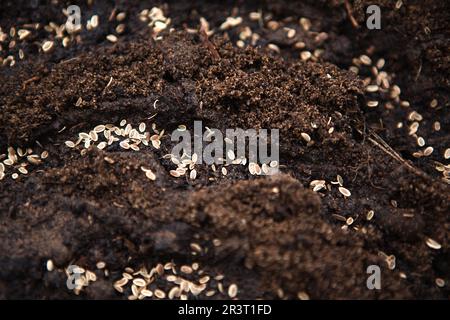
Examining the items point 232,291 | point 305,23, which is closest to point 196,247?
point 232,291

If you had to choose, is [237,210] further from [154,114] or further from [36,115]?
[36,115]

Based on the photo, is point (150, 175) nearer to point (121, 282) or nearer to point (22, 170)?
point (121, 282)

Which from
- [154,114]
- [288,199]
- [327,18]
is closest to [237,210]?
[288,199]

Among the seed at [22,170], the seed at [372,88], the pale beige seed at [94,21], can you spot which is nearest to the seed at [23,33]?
the pale beige seed at [94,21]

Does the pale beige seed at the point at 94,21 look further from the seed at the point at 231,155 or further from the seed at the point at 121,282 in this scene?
the seed at the point at 121,282

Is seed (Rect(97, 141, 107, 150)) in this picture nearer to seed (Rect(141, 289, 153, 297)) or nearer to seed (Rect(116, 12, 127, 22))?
seed (Rect(141, 289, 153, 297))

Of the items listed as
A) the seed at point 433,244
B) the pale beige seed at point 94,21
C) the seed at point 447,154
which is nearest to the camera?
the seed at point 433,244

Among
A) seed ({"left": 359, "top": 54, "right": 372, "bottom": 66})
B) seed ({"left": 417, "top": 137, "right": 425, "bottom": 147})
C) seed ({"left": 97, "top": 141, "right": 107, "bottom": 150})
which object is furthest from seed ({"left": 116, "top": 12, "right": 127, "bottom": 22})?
seed ({"left": 417, "top": 137, "right": 425, "bottom": 147})

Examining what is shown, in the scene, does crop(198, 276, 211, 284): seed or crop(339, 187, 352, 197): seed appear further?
crop(339, 187, 352, 197): seed
